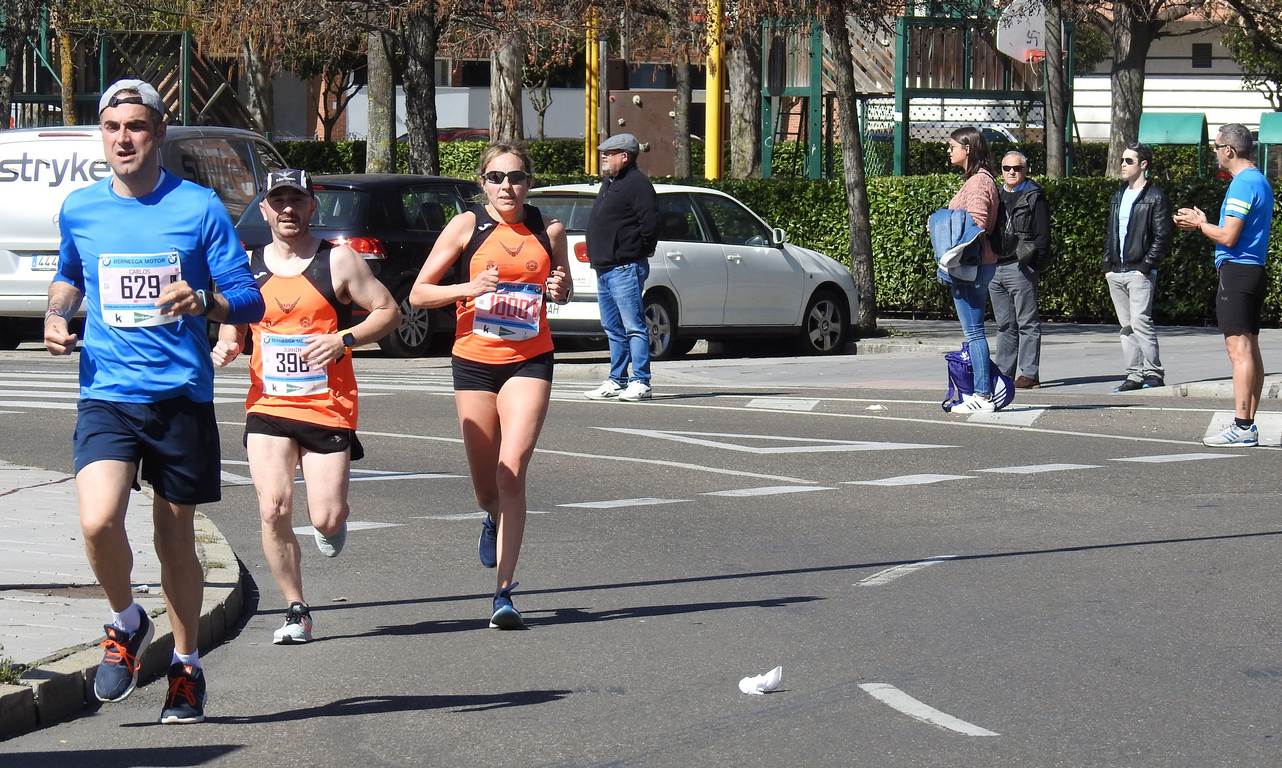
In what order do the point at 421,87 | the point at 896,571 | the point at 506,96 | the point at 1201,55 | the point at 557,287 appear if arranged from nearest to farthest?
1. the point at 557,287
2. the point at 896,571
3. the point at 421,87
4. the point at 506,96
5. the point at 1201,55

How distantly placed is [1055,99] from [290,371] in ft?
72.7

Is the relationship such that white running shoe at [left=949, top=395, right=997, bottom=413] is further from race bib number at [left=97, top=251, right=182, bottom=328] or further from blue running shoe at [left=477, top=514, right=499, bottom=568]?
race bib number at [left=97, top=251, right=182, bottom=328]

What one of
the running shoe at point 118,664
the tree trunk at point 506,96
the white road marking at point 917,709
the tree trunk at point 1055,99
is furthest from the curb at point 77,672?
the tree trunk at point 506,96

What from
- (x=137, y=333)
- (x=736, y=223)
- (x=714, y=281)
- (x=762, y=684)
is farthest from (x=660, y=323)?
(x=137, y=333)

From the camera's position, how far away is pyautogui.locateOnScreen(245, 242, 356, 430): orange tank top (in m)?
7.16

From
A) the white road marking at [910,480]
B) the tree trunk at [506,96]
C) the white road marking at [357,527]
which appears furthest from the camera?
the tree trunk at [506,96]

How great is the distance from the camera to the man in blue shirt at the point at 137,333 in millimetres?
5801

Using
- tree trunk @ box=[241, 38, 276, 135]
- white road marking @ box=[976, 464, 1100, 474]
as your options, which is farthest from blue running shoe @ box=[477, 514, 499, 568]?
tree trunk @ box=[241, 38, 276, 135]

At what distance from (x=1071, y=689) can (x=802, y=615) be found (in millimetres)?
1516

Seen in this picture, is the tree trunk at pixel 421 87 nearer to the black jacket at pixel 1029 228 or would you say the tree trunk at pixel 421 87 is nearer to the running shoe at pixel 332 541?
the black jacket at pixel 1029 228

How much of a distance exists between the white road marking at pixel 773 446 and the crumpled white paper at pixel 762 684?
6265 mm

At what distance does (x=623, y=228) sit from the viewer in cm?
1502

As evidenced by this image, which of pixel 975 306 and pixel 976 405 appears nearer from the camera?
pixel 975 306

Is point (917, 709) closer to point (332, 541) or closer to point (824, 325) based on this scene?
point (332, 541)
